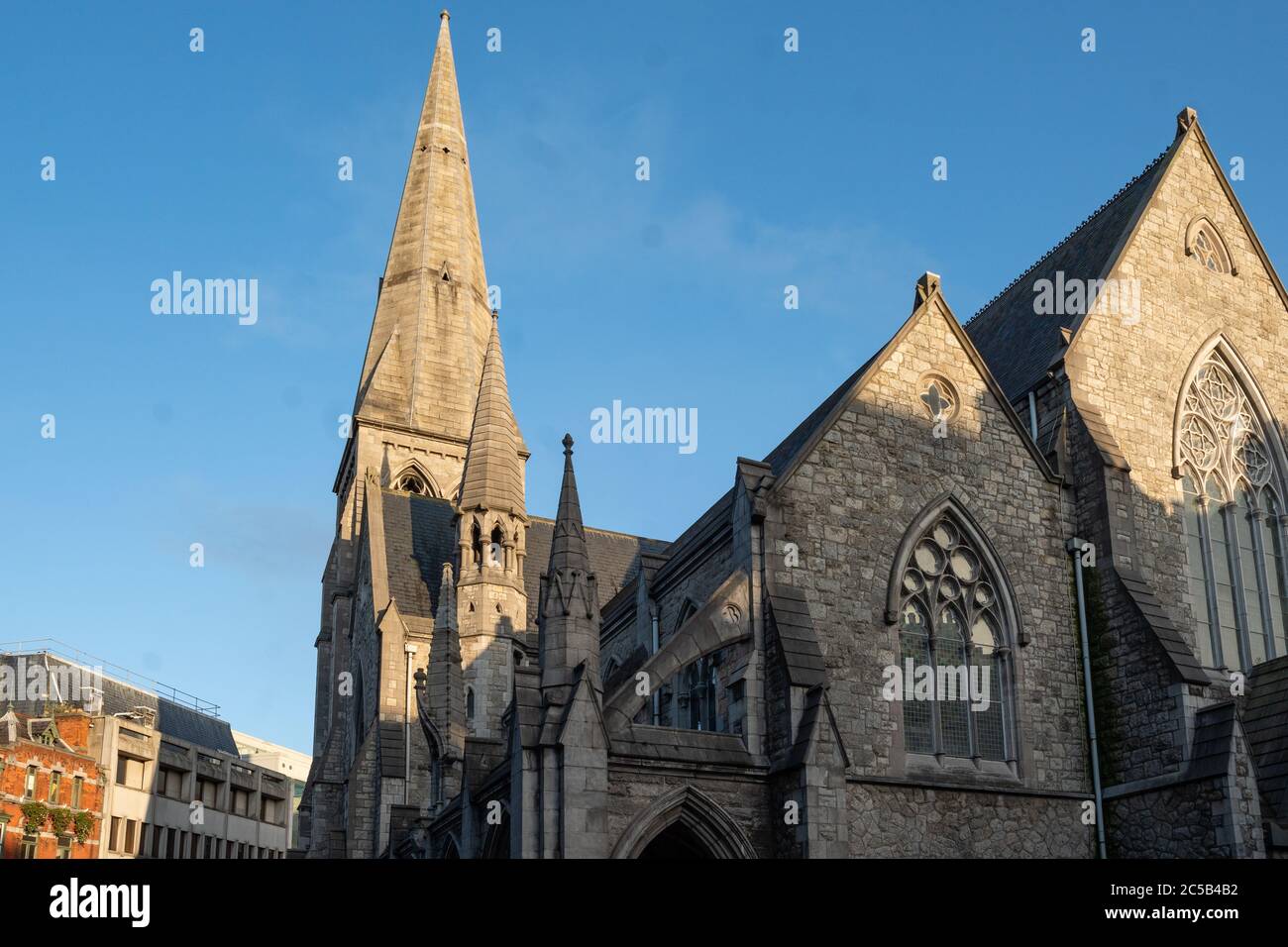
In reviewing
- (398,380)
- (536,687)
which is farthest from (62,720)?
(536,687)

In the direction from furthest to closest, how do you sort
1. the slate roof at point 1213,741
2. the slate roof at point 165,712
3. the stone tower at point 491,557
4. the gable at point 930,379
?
the slate roof at point 165,712, the stone tower at point 491,557, the gable at point 930,379, the slate roof at point 1213,741

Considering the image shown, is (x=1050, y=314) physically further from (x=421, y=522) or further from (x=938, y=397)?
(x=421, y=522)

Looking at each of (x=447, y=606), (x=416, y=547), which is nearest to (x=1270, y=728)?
(x=447, y=606)

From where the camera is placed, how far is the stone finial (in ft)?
67.3

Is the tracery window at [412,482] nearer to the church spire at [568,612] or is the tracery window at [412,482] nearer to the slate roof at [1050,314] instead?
the slate roof at [1050,314]

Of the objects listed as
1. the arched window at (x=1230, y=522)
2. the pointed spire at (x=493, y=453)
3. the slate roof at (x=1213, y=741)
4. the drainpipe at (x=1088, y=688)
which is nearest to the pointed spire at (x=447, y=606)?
the pointed spire at (x=493, y=453)

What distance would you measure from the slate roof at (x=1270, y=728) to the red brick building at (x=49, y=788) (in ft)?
154

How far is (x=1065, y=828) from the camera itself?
18.4m

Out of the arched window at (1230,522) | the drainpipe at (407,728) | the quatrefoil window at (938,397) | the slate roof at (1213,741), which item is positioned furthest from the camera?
the drainpipe at (407,728)

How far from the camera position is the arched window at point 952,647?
18.5 metres

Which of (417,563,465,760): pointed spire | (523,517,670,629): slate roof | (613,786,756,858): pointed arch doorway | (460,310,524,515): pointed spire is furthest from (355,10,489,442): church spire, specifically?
(613,786,756,858): pointed arch doorway

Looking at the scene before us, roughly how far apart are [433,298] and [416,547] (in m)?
15.8

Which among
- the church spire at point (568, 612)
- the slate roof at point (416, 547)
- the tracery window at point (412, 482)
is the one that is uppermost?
the tracery window at point (412, 482)

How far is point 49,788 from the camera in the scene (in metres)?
55.8
